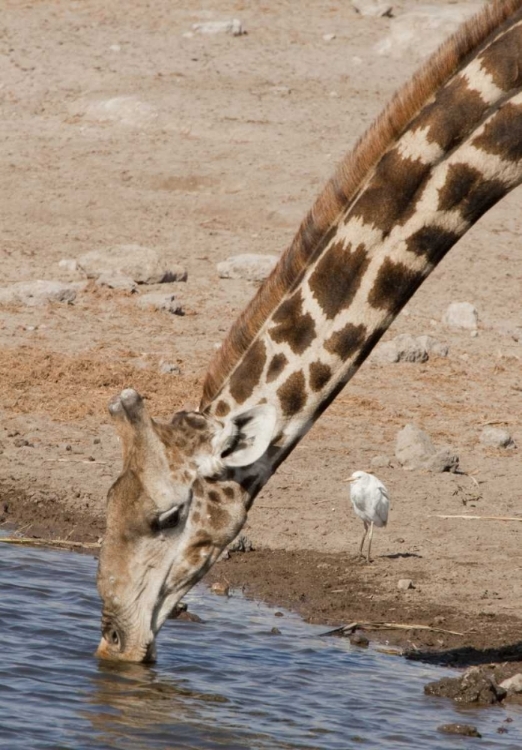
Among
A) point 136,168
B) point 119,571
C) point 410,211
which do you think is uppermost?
point 410,211

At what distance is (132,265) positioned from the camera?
14.0 m

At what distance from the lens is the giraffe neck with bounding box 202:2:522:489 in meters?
5.73

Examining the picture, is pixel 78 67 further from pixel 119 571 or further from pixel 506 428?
pixel 119 571

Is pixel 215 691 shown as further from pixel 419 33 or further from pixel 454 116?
pixel 419 33

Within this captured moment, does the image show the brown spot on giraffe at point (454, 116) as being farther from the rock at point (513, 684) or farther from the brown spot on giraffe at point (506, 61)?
the rock at point (513, 684)

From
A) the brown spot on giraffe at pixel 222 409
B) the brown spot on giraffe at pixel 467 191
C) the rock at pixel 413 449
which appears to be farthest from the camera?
the rock at pixel 413 449

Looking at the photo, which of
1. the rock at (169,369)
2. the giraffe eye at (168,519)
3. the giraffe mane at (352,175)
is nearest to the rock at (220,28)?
the rock at (169,369)

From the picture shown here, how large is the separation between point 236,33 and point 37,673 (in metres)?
17.3

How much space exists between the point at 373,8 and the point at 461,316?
38.7 feet

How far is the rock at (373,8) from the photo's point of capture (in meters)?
23.9

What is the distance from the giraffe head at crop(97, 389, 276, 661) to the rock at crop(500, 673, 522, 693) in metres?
1.56

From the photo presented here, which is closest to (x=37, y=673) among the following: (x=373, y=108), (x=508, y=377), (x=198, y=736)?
(x=198, y=736)

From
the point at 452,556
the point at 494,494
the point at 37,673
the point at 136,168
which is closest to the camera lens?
the point at 37,673

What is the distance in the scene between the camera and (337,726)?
20.3 ft
